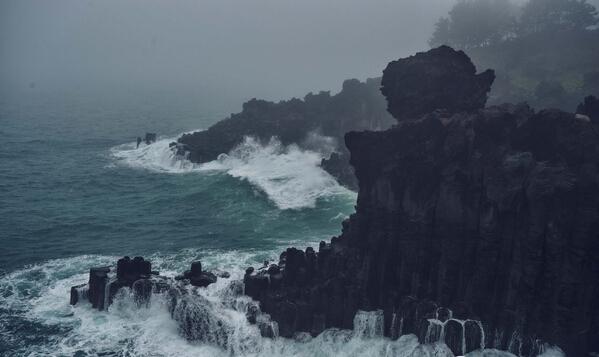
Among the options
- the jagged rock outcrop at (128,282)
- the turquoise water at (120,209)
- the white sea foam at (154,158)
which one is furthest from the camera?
the white sea foam at (154,158)

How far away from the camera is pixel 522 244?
39219mm

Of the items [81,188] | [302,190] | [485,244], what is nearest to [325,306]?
[485,244]

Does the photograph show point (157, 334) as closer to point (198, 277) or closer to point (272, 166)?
point (198, 277)

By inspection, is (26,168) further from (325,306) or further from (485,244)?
(485,244)

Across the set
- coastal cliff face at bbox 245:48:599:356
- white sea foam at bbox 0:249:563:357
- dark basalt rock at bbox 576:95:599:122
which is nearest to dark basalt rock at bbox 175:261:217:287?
white sea foam at bbox 0:249:563:357

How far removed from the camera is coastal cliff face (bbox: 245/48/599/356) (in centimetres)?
3816

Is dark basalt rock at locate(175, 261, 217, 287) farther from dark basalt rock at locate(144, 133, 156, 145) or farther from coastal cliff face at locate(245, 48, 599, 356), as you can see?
dark basalt rock at locate(144, 133, 156, 145)

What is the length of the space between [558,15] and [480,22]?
19.3 meters

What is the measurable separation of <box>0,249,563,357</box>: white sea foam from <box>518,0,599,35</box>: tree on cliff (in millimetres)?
122345

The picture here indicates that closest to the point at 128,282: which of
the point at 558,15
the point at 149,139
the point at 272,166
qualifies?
the point at 272,166

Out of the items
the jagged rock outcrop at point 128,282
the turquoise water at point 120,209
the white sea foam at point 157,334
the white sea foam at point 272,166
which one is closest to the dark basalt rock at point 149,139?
the white sea foam at point 272,166

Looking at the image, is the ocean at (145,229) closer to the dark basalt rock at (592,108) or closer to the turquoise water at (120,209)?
the turquoise water at (120,209)

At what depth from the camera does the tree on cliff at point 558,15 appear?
135m

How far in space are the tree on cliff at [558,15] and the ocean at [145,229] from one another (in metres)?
79.7
